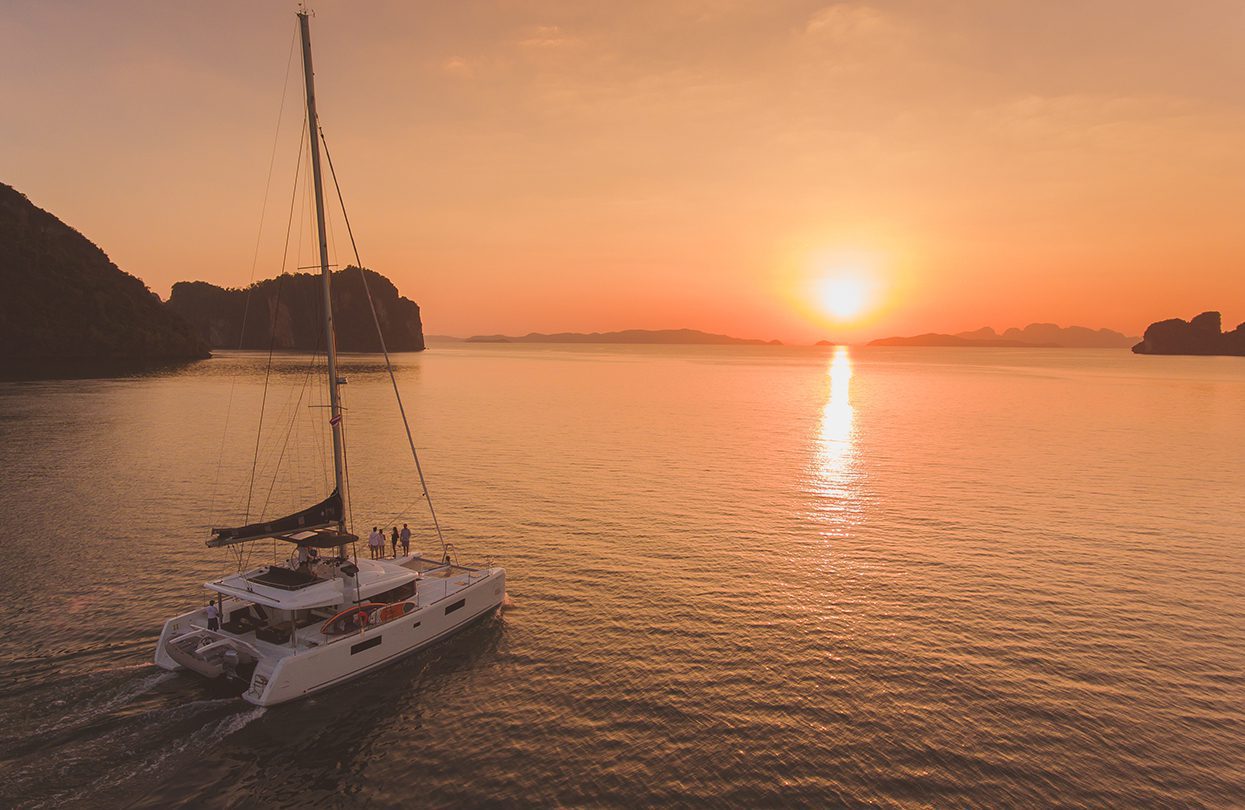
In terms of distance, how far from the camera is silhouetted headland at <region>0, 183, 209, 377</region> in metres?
148

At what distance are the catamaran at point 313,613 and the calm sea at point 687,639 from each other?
3.25 feet

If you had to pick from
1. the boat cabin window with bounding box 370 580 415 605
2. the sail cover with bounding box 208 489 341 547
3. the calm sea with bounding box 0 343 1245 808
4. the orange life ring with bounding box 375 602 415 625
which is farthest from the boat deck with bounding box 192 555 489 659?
the sail cover with bounding box 208 489 341 547

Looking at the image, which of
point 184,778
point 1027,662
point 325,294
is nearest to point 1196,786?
point 1027,662

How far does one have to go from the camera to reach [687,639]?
2642cm

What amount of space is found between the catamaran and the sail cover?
42mm

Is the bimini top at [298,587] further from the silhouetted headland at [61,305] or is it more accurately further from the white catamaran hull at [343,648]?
the silhouetted headland at [61,305]

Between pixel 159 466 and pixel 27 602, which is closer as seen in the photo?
pixel 27 602

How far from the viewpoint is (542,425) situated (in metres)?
88.6

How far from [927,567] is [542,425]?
2393 inches

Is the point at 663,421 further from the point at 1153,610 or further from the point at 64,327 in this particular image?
the point at 64,327

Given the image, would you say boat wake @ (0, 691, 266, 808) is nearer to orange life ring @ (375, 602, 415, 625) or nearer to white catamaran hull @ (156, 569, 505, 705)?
white catamaran hull @ (156, 569, 505, 705)

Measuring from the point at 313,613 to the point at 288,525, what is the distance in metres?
3.78

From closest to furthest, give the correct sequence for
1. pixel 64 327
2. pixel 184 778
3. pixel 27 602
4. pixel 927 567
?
pixel 184 778
pixel 27 602
pixel 927 567
pixel 64 327

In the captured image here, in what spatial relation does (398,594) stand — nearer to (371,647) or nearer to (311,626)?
(371,647)
